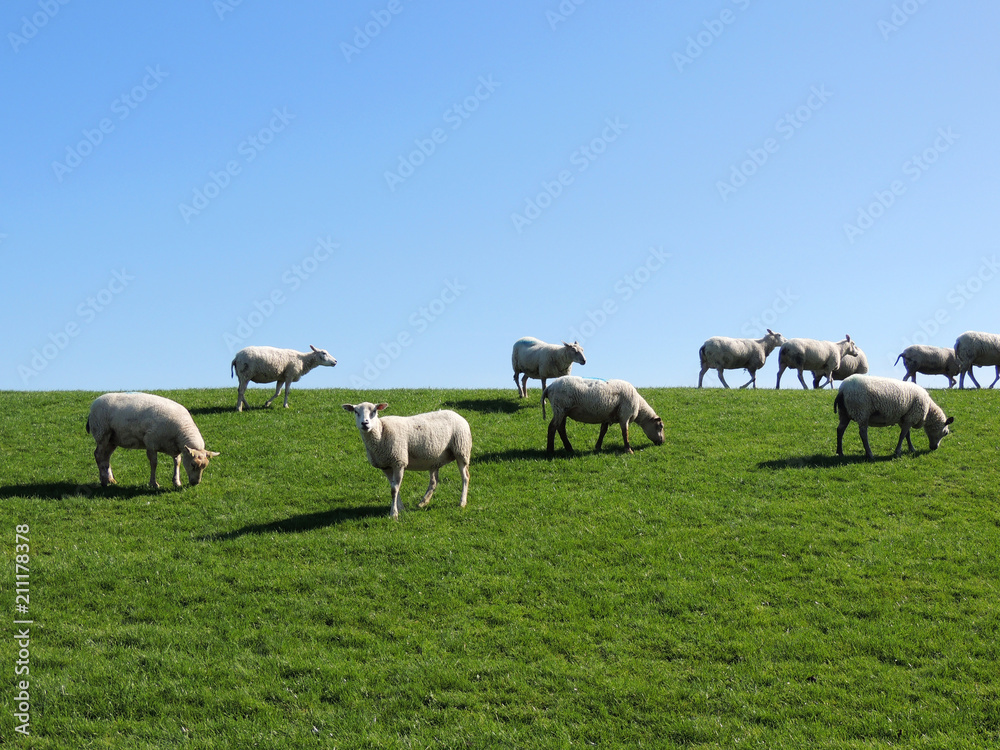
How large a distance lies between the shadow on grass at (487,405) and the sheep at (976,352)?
22474 mm

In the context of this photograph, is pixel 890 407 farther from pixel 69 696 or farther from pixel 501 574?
pixel 69 696

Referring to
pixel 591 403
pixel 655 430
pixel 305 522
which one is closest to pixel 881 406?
pixel 655 430

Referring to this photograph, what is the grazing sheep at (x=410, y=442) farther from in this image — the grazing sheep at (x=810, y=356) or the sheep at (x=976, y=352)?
the sheep at (x=976, y=352)

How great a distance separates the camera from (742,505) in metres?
19.8

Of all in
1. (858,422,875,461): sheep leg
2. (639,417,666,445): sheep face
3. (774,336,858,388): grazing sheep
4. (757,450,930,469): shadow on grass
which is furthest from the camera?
(774,336,858,388): grazing sheep

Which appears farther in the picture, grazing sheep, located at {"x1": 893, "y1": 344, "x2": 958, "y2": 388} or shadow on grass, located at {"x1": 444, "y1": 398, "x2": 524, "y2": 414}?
grazing sheep, located at {"x1": 893, "y1": 344, "x2": 958, "y2": 388}

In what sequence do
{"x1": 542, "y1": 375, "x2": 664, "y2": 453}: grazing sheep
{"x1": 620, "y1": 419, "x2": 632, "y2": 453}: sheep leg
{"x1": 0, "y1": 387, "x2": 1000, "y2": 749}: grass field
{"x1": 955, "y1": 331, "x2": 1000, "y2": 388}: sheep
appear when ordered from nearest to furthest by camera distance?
{"x1": 0, "y1": 387, "x2": 1000, "y2": 749}: grass field
{"x1": 542, "y1": 375, "x2": 664, "y2": 453}: grazing sheep
{"x1": 620, "y1": 419, "x2": 632, "y2": 453}: sheep leg
{"x1": 955, "y1": 331, "x2": 1000, "y2": 388}: sheep

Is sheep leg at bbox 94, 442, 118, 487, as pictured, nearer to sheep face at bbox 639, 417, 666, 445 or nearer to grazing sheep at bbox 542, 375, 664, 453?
grazing sheep at bbox 542, 375, 664, 453

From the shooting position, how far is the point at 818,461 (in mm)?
23328

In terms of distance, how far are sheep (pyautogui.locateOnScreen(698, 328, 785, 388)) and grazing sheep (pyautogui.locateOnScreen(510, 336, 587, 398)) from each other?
456 inches

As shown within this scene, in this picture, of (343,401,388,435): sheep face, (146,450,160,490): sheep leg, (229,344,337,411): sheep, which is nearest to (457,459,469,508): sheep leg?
(343,401,388,435): sheep face

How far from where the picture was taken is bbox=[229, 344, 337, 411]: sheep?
30141mm

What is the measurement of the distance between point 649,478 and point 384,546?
812cm

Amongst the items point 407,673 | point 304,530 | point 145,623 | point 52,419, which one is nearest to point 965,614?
point 407,673
